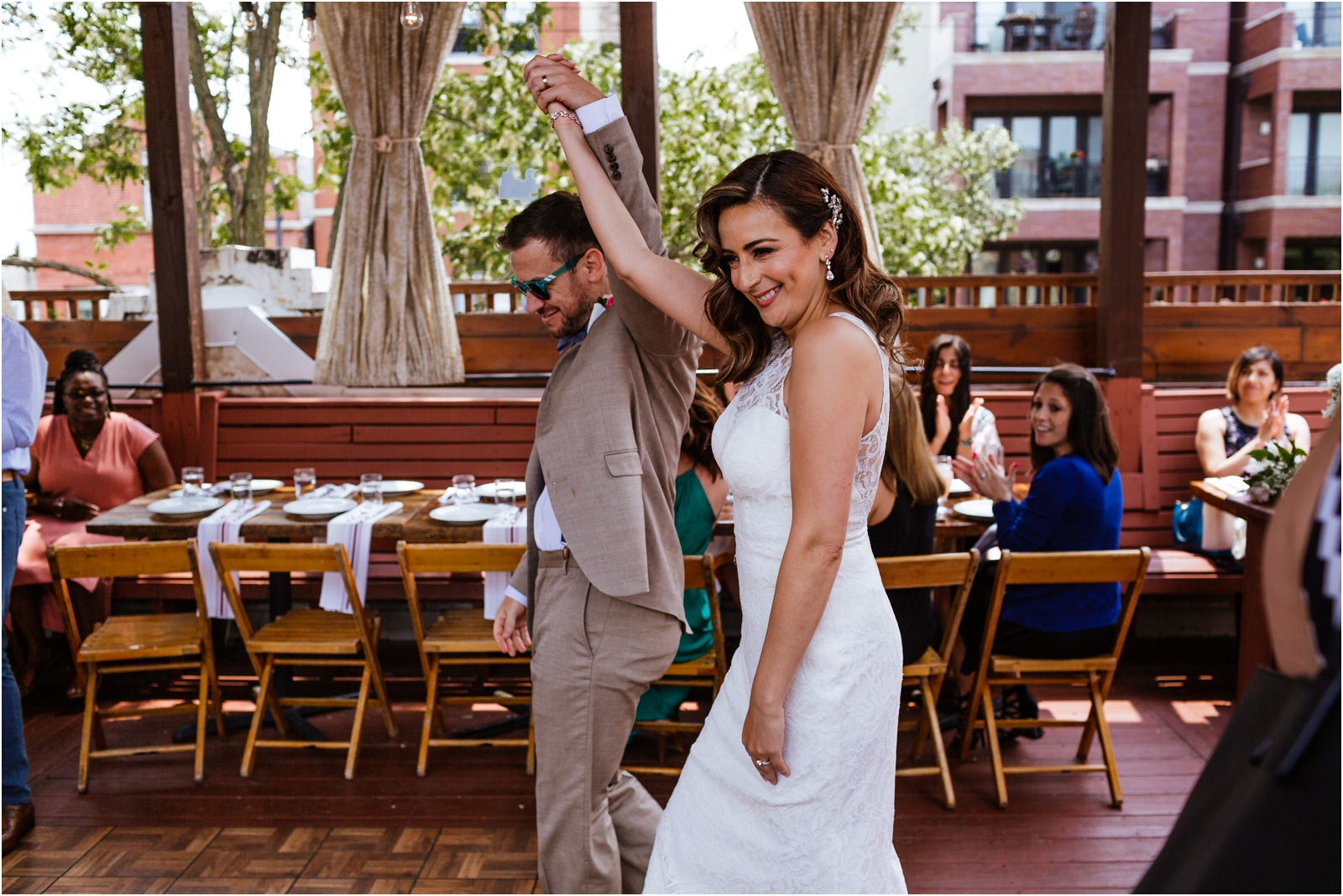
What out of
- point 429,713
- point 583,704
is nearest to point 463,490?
point 429,713

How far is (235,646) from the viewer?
4.62 meters

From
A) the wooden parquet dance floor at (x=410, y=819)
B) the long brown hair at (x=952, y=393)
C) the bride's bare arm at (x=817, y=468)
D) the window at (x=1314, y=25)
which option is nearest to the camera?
the bride's bare arm at (x=817, y=468)

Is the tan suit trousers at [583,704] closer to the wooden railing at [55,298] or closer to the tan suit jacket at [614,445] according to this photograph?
the tan suit jacket at [614,445]

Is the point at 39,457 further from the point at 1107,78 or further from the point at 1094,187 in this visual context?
the point at 1094,187

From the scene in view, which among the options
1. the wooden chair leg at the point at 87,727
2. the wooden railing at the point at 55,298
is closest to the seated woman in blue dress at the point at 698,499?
the wooden chair leg at the point at 87,727

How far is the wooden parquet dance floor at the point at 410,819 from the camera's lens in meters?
2.69

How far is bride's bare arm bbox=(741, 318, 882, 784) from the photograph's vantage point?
4.78ft

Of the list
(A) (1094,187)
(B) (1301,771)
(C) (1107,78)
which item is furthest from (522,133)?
(A) (1094,187)

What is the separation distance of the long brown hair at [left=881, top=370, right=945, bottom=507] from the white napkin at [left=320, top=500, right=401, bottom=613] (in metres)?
1.75

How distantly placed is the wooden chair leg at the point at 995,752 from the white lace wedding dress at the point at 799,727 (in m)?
1.55

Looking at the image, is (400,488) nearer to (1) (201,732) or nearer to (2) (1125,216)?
(1) (201,732)

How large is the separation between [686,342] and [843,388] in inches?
25.1

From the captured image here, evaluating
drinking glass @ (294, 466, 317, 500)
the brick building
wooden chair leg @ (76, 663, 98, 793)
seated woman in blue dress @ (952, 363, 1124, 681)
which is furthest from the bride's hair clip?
the brick building

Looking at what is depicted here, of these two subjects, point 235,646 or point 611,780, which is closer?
point 611,780
